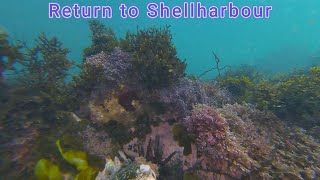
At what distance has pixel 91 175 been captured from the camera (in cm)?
370

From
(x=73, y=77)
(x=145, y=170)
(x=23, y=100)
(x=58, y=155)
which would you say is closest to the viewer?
(x=145, y=170)

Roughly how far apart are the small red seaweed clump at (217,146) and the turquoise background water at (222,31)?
19311 millimetres

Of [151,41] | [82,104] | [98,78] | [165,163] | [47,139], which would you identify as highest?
[151,41]

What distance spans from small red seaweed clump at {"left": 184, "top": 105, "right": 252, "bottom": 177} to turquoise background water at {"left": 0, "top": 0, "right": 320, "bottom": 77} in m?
19.3

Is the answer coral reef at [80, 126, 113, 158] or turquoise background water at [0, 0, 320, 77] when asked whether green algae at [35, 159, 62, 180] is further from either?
turquoise background water at [0, 0, 320, 77]

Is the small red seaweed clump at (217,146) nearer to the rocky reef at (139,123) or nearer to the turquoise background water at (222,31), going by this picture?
the rocky reef at (139,123)

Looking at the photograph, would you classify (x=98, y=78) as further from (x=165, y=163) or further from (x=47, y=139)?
(x=165, y=163)

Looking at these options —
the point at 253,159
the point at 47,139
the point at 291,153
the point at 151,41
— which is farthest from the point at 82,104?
the point at 291,153

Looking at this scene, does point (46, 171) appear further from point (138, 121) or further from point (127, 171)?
point (138, 121)

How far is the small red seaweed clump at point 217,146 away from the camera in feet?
14.8

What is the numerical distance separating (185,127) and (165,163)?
798 millimetres

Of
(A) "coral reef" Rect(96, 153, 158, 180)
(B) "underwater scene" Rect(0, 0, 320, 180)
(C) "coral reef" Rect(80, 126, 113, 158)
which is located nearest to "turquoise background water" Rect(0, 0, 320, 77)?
(B) "underwater scene" Rect(0, 0, 320, 180)

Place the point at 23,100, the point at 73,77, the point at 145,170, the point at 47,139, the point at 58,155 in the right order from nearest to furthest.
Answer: the point at 145,170 → the point at 58,155 → the point at 47,139 → the point at 23,100 → the point at 73,77

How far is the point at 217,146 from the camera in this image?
457cm
